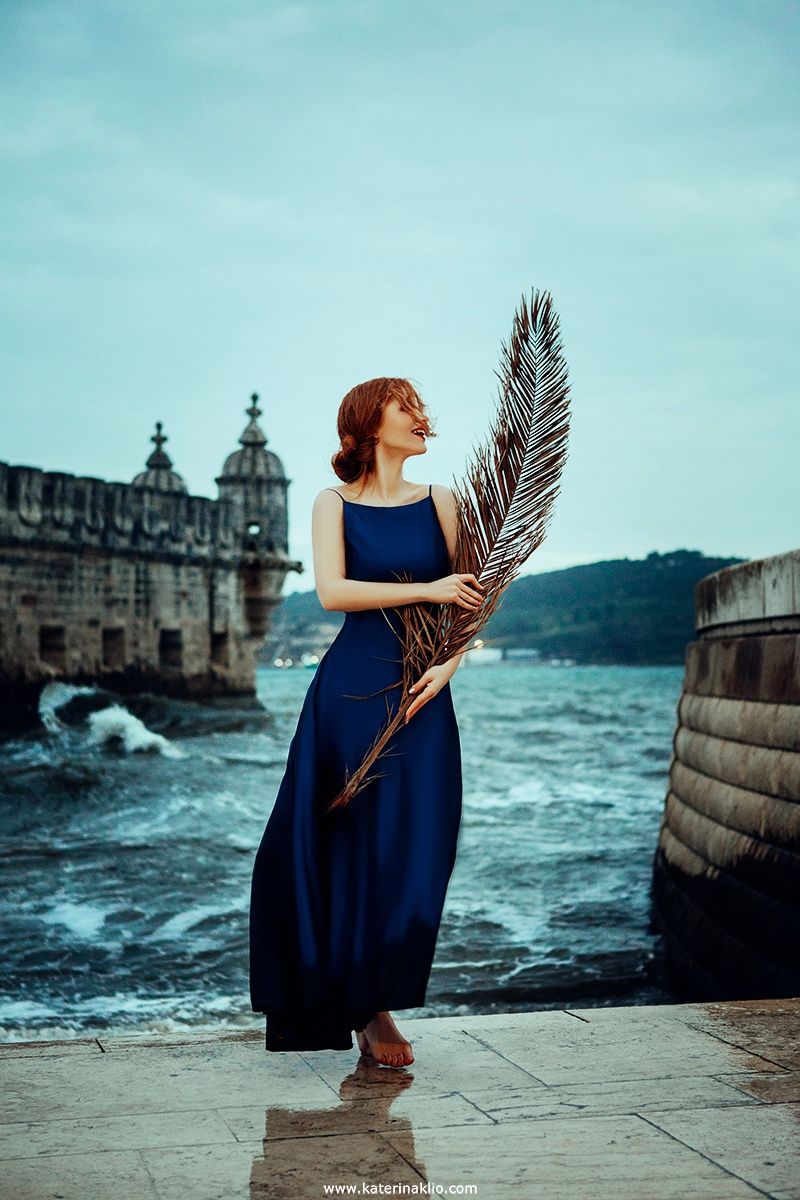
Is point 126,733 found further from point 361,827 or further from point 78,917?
point 361,827

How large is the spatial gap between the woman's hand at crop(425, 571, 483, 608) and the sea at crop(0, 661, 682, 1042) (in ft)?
15.0

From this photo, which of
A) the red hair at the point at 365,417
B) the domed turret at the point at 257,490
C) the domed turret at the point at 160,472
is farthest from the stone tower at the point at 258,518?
the red hair at the point at 365,417

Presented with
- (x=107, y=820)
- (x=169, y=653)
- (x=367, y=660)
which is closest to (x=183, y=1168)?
(x=367, y=660)

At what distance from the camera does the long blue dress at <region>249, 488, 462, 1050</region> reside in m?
3.88

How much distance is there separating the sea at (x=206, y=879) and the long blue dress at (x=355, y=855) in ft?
13.0

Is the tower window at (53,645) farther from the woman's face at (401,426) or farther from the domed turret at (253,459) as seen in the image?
the woman's face at (401,426)

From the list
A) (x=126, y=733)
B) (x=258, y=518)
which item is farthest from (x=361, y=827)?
(x=258, y=518)

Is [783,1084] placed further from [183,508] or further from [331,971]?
[183,508]

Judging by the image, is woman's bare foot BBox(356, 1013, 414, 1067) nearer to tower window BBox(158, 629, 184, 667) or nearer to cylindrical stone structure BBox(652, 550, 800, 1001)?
cylindrical stone structure BBox(652, 550, 800, 1001)

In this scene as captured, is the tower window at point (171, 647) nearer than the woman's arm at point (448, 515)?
No

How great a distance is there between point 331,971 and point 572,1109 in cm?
86

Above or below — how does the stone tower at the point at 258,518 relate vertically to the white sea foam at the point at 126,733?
above

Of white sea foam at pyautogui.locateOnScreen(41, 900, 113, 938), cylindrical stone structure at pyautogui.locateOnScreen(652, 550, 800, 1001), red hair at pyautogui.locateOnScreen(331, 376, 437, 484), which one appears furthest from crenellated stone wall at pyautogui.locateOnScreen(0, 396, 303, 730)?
red hair at pyautogui.locateOnScreen(331, 376, 437, 484)

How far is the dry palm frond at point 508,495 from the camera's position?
13.0ft
